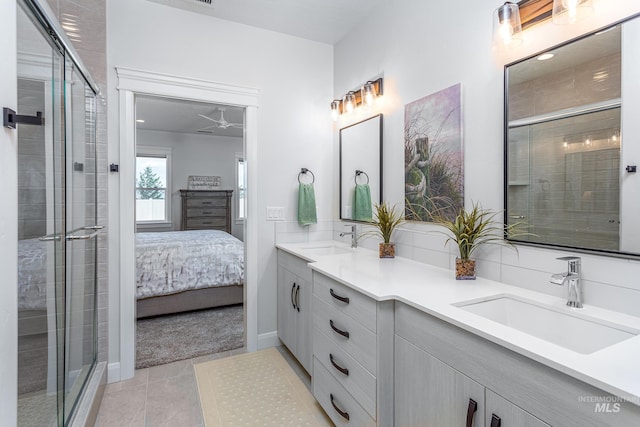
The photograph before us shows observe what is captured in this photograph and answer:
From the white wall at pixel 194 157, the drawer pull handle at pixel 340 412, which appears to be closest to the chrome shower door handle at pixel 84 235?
the drawer pull handle at pixel 340 412

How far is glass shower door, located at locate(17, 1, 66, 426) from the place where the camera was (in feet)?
4.06

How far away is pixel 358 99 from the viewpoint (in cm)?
265

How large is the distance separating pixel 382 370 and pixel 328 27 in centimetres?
262

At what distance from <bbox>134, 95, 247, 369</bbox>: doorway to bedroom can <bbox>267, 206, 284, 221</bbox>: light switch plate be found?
8.4 inches

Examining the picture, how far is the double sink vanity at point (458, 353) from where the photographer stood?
77 cm

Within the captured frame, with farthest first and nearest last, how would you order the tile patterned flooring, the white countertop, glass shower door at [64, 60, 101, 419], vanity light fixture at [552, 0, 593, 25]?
1. the tile patterned flooring
2. glass shower door at [64, 60, 101, 419]
3. vanity light fixture at [552, 0, 593, 25]
4. the white countertop

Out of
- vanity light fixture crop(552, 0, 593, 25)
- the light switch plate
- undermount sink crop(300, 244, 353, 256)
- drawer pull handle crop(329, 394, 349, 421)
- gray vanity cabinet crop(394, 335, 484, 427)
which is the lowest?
drawer pull handle crop(329, 394, 349, 421)

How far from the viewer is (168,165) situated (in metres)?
6.21

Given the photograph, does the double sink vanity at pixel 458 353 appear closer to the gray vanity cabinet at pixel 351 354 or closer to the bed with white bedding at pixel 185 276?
the gray vanity cabinet at pixel 351 354

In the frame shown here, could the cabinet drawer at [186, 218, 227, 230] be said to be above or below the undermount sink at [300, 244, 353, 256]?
above

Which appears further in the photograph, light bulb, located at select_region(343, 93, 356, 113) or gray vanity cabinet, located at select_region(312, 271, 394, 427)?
light bulb, located at select_region(343, 93, 356, 113)

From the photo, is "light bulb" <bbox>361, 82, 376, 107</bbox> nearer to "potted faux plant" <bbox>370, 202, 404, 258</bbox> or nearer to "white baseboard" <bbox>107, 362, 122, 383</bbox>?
"potted faux plant" <bbox>370, 202, 404, 258</bbox>

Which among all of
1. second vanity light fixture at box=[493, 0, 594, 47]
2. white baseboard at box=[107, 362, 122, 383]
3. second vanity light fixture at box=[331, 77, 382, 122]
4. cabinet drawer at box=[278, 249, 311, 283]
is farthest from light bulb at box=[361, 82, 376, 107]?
white baseboard at box=[107, 362, 122, 383]

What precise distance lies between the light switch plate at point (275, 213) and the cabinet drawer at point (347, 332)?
107 cm
